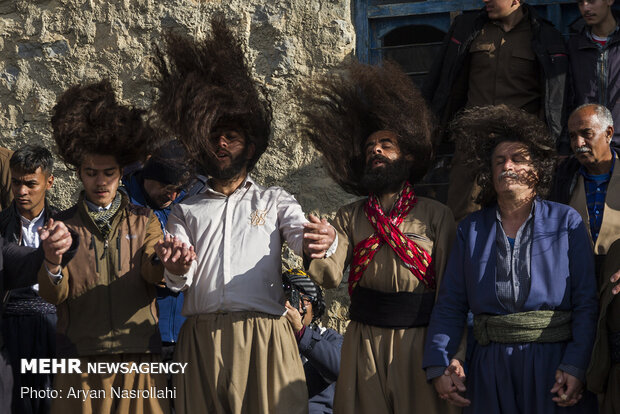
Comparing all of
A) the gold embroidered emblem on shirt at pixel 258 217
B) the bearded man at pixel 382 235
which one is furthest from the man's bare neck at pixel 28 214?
the bearded man at pixel 382 235

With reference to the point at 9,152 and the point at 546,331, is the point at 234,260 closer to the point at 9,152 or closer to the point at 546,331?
the point at 546,331

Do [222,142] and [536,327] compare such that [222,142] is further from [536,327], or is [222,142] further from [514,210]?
[536,327]

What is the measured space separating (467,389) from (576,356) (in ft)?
1.70

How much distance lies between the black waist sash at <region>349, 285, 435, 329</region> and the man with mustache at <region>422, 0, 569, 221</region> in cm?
99

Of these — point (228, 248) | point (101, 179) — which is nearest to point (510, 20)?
point (228, 248)

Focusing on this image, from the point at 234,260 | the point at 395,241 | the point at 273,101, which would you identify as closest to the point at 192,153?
the point at 234,260

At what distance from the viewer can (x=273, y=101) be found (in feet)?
20.1

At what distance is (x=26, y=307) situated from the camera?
5.14 m

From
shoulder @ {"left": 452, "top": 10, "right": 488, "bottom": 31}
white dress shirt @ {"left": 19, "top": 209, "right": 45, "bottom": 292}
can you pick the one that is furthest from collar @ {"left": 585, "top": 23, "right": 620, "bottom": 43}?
white dress shirt @ {"left": 19, "top": 209, "right": 45, "bottom": 292}

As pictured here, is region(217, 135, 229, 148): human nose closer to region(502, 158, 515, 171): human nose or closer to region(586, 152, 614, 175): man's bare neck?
region(502, 158, 515, 171): human nose

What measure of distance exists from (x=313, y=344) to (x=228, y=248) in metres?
1.10

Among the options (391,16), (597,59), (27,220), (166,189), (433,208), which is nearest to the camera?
(433,208)

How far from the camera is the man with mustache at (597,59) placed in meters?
5.20

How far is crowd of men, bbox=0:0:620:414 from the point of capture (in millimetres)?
4191
